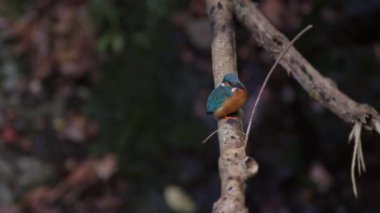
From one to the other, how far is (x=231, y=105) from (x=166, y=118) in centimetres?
267

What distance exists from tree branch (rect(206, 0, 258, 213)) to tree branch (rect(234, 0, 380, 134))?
0.06m

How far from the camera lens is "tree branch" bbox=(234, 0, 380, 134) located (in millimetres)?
1401

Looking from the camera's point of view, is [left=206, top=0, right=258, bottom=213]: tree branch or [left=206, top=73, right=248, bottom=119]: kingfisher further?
[left=206, top=73, right=248, bottom=119]: kingfisher

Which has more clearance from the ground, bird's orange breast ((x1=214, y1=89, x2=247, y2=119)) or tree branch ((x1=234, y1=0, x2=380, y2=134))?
tree branch ((x1=234, y1=0, x2=380, y2=134))

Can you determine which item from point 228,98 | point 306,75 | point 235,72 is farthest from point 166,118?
point 228,98

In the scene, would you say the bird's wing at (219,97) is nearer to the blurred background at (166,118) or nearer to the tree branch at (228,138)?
Result: the tree branch at (228,138)

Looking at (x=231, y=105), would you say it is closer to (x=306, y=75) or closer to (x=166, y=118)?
(x=306, y=75)

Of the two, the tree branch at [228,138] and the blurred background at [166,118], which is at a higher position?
the blurred background at [166,118]

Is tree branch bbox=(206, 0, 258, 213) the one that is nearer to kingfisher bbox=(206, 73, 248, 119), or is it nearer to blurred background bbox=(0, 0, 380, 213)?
kingfisher bbox=(206, 73, 248, 119)

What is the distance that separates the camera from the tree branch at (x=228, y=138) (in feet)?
3.33

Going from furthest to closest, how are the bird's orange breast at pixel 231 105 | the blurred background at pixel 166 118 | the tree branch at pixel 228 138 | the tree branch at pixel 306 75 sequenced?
the blurred background at pixel 166 118
the tree branch at pixel 306 75
the bird's orange breast at pixel 231 105
the tree branch at pixel 228 138

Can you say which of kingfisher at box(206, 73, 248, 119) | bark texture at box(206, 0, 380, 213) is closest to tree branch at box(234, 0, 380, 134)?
bark texture at box(206, 0, 380, 213)

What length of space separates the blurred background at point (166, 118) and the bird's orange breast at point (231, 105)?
5.93ft

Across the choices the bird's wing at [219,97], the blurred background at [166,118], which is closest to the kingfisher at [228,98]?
the bird's wing at [219,97]
